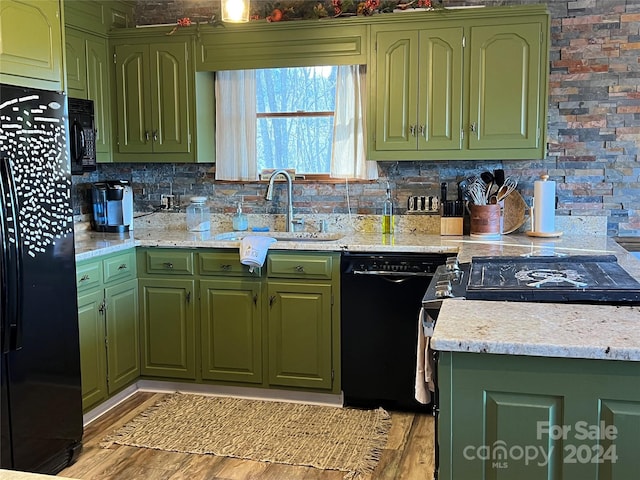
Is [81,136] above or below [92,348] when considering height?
above

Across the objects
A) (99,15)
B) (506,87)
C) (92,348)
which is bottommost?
(92,348)

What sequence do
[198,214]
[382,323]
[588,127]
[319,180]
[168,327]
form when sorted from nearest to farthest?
[382,323]
[588,127]
[168,327]
[319,180]
[198,214]

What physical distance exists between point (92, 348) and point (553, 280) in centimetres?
238

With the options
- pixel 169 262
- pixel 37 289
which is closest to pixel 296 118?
pixel 169 262

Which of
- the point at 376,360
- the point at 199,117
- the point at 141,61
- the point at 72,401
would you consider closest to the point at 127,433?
the point at 72,401

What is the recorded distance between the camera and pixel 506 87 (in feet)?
12.4

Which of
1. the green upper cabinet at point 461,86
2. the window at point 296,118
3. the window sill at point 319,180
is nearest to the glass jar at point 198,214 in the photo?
the window sill at point 319,180

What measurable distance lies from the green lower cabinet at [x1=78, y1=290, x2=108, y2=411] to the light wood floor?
0.23 metres

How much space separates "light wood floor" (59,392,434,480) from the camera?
3.04 m

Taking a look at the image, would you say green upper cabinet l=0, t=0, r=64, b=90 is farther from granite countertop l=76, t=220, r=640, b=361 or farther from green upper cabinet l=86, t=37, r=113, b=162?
granite countertop l=76, t=220, r=640, b=361

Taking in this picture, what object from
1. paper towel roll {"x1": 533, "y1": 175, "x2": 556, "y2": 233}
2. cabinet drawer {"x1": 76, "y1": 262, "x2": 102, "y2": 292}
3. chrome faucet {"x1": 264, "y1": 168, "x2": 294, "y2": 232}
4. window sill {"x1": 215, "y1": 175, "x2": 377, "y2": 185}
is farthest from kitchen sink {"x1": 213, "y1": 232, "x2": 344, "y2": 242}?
paper towel roll {"x1": 533, "y1": 175, "x2": 556, "y2": 233}

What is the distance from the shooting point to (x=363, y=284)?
3.71m

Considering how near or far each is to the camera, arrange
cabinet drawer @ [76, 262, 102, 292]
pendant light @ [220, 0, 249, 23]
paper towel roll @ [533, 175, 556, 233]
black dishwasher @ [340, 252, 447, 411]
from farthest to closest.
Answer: paper towel roll @ [533, 175, 556, 233] < black dishwasher @ [340, 252, 447, 411] < cabinet drawer @ [76, 262, 102, 292] < pendant light @ [220, 0, 249, 23]

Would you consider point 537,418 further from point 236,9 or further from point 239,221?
point 239,221
